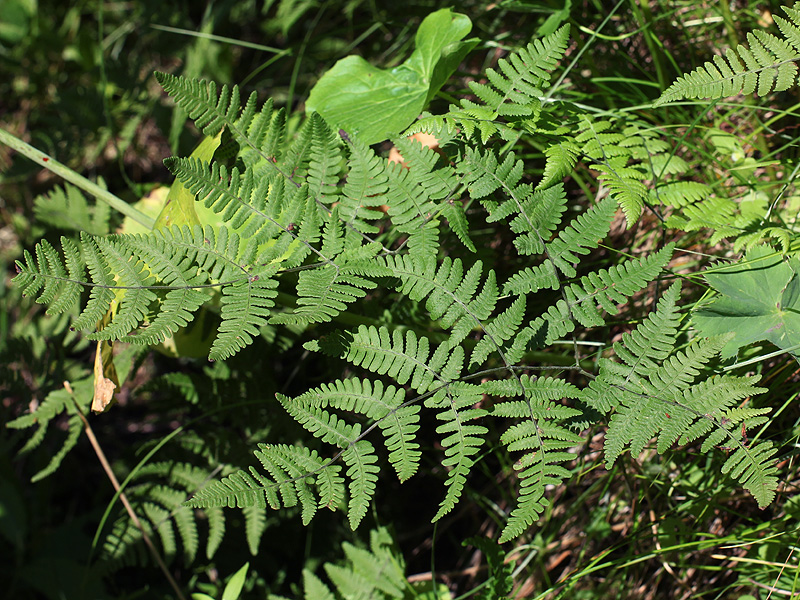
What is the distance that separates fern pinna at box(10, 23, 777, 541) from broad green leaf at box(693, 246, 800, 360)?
0.11 metres

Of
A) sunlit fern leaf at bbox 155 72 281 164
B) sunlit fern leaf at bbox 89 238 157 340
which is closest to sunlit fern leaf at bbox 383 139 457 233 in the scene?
sunlit fern leaf at bbox 155 72 281 164

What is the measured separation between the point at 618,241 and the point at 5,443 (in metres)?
2.68

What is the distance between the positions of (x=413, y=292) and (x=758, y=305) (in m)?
0.82

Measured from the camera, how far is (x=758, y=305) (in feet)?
4.64

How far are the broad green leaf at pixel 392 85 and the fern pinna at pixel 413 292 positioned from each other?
173 millimetres

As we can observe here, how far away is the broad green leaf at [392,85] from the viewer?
1694mm

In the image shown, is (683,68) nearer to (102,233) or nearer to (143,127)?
(102,233)

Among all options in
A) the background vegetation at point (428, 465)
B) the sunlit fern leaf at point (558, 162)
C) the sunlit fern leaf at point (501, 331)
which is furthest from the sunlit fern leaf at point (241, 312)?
the sunlit fern leaf at point (558, 162)

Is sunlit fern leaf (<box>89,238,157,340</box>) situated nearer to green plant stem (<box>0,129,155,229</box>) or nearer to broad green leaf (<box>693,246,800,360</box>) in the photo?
green plant stem (<box>0,129,155,229</box>)

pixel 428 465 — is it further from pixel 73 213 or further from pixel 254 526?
pixel 73 213

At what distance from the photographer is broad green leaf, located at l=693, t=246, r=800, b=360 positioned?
138 cm

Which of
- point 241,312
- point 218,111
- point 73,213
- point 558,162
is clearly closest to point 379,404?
point 241,312

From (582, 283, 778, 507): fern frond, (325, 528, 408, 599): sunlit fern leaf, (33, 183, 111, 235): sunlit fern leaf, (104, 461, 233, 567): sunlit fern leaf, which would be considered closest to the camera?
(582, 283, 778, 507): fern frond

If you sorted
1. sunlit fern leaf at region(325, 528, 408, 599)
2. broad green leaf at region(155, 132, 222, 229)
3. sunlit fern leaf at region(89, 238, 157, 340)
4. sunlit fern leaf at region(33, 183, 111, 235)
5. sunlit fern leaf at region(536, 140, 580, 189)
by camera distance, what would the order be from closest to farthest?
sunlit fern leaf at region(89, 238, 157, 340)
sunlit fern leaf at region(536, 140, 580, 189)
broad green leaf at region(155, 132, 222, 229)
sunlit fern leaf at region(325, 528, 408, 599)
sunlit fern leaf at region(33, 183, 111, 235)
